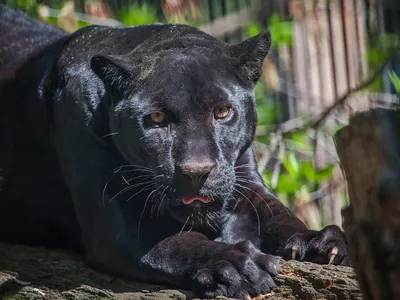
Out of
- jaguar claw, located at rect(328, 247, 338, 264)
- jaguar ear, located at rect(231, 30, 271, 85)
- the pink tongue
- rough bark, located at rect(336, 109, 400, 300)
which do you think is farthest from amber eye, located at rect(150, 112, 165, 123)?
rough bark, located at rect(336, 109, 400, 300)

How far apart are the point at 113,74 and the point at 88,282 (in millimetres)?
857

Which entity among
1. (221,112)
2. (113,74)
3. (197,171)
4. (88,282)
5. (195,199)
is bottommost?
(88,282)

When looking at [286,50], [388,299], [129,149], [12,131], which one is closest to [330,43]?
[286,50]

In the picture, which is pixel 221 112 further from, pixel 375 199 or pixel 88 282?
pixel 375 199

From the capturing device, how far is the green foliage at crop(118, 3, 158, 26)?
23.4ft

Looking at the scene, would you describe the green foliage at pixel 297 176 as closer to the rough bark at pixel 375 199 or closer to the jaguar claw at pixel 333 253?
the jaguar claw at pixel 333 253

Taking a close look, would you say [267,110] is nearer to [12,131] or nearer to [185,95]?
[12,131]

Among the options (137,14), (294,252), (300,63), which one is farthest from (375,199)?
(300,63)

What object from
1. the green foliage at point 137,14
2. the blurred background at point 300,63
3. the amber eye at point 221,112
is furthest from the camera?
the green foliage at point 137,14

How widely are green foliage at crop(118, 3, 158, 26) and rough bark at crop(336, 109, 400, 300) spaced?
190 inches

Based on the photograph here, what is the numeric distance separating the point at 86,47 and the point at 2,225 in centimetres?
109

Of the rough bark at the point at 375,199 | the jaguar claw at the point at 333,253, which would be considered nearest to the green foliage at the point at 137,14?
the jaguar claw at the point at 333,253

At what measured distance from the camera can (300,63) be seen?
8.00 meters

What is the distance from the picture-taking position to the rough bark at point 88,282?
3295 mm
